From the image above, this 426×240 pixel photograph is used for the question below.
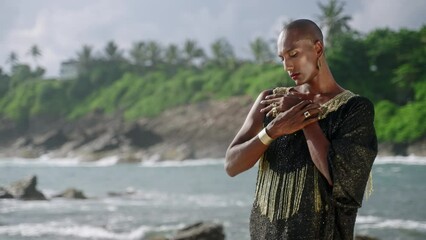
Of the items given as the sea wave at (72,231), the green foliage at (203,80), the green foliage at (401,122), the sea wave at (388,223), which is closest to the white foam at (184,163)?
the green foliage at (203,80)

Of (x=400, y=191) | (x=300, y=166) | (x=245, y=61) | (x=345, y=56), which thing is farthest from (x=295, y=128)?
(x=245, y=61)

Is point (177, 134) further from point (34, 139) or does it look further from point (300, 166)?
point (300, 166)

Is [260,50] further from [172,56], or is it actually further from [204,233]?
[204,233]

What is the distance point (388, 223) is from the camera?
1227 centimetres

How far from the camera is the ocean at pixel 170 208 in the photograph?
37.6 ft

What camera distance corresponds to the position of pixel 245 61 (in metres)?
49.4

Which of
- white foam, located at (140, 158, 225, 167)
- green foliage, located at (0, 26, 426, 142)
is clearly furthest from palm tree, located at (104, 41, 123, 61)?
white foam, located at (140, 158, 225, 167)

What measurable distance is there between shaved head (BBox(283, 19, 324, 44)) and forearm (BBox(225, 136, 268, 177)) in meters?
0.28

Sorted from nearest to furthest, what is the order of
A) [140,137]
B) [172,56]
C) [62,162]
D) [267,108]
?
[267,108] → [140,137] → [62,162] → [172,56]

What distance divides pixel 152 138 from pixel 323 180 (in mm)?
41267

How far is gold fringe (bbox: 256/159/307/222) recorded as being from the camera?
153 cm

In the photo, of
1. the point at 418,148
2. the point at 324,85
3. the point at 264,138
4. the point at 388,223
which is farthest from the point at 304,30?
the point at 418,148

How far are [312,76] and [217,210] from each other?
1357 cm

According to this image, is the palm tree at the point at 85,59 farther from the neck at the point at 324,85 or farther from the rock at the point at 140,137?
the neck at the point at 324,85
